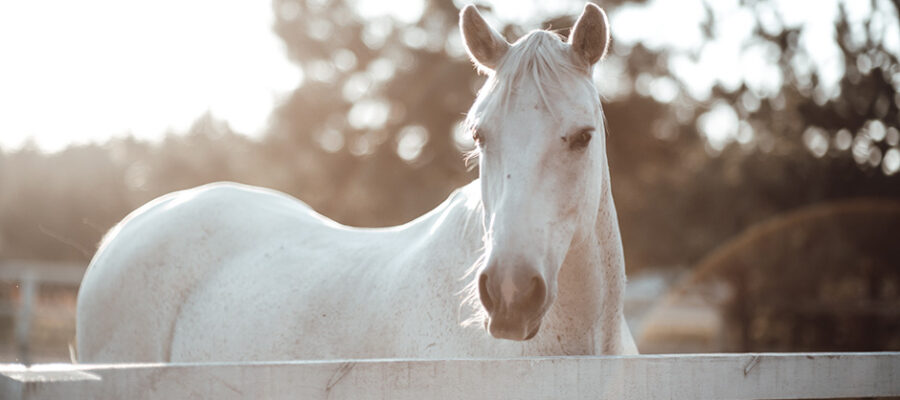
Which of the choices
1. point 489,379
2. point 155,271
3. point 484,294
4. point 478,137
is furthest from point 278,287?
point 489,379

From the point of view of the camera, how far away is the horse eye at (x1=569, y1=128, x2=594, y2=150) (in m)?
2.26

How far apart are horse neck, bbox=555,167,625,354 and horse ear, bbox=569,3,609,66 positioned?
0.44 meters

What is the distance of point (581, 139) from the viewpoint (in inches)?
90.0

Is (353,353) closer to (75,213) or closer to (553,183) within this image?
(553,183)

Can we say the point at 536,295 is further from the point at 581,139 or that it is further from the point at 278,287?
the point at 278,287

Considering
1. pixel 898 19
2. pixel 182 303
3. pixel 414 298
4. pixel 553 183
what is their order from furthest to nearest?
pixel 898 19 < pixel 182 303 < pixel 414 298 < pixel 553 183

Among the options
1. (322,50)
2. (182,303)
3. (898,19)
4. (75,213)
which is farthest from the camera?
(75,213)

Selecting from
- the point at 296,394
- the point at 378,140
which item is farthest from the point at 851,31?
the point at 296,394

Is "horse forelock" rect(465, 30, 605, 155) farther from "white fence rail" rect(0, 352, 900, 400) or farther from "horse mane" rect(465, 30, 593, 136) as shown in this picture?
"white fence rail" rect(0, 352, 900, 400)

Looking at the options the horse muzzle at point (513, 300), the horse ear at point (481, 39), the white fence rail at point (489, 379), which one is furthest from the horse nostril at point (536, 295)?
the horse ear at point (481, 39)

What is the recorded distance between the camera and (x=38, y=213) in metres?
34.6

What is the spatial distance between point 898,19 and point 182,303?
1258cm

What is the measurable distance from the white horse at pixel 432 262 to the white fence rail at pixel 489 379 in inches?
8.0

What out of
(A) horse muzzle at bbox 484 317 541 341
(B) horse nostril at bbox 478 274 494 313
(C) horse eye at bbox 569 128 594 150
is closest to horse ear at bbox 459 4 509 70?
(C) horse eye at bbox 569 128 594 150
